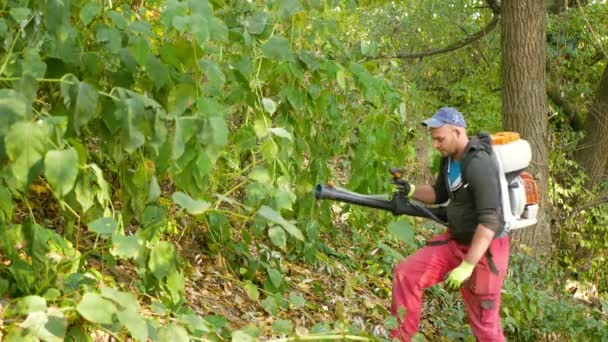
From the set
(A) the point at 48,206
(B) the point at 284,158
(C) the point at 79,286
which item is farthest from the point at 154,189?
(A) the point at 48,206

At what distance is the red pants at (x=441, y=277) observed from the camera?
14.6ft

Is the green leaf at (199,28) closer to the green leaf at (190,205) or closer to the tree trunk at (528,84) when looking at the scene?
the green leaf at (190,205)

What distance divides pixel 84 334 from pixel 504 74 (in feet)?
21.6

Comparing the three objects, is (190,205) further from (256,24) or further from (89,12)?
(256,24)

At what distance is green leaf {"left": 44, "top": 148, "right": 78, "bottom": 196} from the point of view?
7.39 feet

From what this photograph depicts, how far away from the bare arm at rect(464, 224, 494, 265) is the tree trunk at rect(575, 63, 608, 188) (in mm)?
7270

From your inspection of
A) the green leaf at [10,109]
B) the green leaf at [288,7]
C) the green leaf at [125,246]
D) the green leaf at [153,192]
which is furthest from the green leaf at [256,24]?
the green leaf at [10,109]

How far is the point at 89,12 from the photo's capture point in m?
2.97

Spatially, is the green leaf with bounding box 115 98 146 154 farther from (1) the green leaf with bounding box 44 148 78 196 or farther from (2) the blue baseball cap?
(2) the blue baseball cap

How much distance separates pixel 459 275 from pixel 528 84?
480 cm

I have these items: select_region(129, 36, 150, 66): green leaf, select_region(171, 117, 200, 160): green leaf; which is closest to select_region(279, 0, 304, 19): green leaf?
select_region(129, 36, 150, 66): green leaf

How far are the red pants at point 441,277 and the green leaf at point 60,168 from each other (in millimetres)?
2624

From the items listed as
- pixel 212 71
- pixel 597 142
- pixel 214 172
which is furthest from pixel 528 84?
pixel 212 71

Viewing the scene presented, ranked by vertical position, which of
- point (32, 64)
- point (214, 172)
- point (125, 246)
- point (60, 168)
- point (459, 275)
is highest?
point (32, 64)
